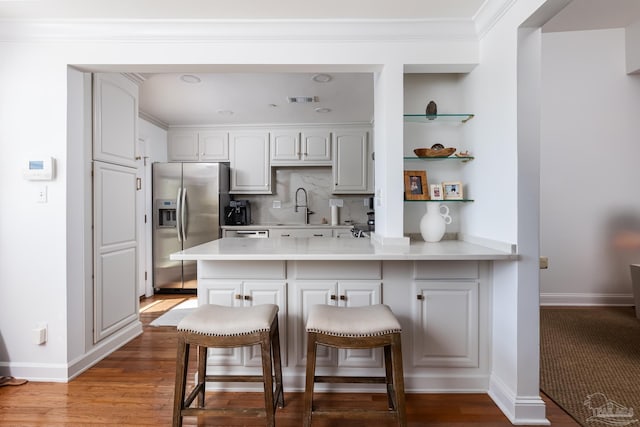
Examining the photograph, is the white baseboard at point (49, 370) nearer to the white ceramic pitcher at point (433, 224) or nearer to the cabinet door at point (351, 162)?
the white ceramic pitcher at point (433, 224)

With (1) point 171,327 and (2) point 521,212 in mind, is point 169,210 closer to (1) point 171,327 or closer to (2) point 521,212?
(1) point 171,327

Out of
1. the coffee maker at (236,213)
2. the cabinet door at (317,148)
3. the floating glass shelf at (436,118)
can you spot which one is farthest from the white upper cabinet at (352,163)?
the floating glass shelf at (436,118)

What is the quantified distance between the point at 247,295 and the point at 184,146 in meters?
3.56

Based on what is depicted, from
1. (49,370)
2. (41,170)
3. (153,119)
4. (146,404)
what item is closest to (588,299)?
(146,404)

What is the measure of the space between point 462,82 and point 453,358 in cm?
187

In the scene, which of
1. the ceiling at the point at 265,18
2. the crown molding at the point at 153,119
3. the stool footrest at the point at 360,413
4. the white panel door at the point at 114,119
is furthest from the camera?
the crown molding at the point at 153,119

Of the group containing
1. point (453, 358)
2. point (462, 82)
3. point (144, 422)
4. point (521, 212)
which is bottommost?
point (144, 422)

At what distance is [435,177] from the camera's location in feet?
7.72

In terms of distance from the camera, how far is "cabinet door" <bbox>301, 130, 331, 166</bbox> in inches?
185

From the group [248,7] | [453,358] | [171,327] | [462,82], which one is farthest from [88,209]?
[462,82]

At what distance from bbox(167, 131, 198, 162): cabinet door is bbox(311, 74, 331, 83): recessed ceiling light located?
2488mm

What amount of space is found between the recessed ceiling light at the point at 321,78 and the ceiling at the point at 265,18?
51 mm

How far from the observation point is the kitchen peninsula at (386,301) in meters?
1.93

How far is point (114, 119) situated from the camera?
101 inches
